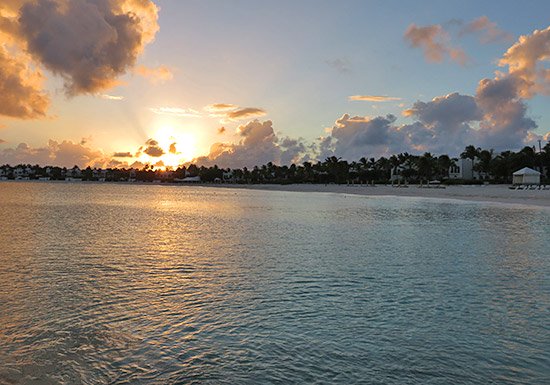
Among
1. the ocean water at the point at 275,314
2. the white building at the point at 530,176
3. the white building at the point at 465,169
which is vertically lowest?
the ocean water at the point at 275,314

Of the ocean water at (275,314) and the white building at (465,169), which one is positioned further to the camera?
the white building at (465,169)

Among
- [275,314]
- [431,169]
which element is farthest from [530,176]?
[275,314]

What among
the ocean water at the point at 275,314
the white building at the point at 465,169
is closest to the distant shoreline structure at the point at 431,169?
the white building at the point at 465,169

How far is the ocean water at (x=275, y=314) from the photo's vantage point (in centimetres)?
719

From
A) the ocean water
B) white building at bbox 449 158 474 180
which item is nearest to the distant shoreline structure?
white building at bbox 449 158 474 180

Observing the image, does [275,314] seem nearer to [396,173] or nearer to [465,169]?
[465,169]

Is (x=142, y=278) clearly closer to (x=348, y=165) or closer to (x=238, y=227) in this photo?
(x=238, y=227)

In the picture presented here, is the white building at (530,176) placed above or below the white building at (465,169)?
below

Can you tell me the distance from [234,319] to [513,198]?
2588 inches

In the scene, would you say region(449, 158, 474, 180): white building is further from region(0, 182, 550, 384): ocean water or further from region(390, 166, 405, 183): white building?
region(0, 182, 550, 384): ocean water

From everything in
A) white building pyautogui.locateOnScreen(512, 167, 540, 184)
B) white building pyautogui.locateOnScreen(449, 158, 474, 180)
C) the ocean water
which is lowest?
the ocean water

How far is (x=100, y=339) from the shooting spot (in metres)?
8.52

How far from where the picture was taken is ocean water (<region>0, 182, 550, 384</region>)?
7.19 m

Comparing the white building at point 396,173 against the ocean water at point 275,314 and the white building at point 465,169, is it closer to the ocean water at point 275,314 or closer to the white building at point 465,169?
the white building at point 465,169
